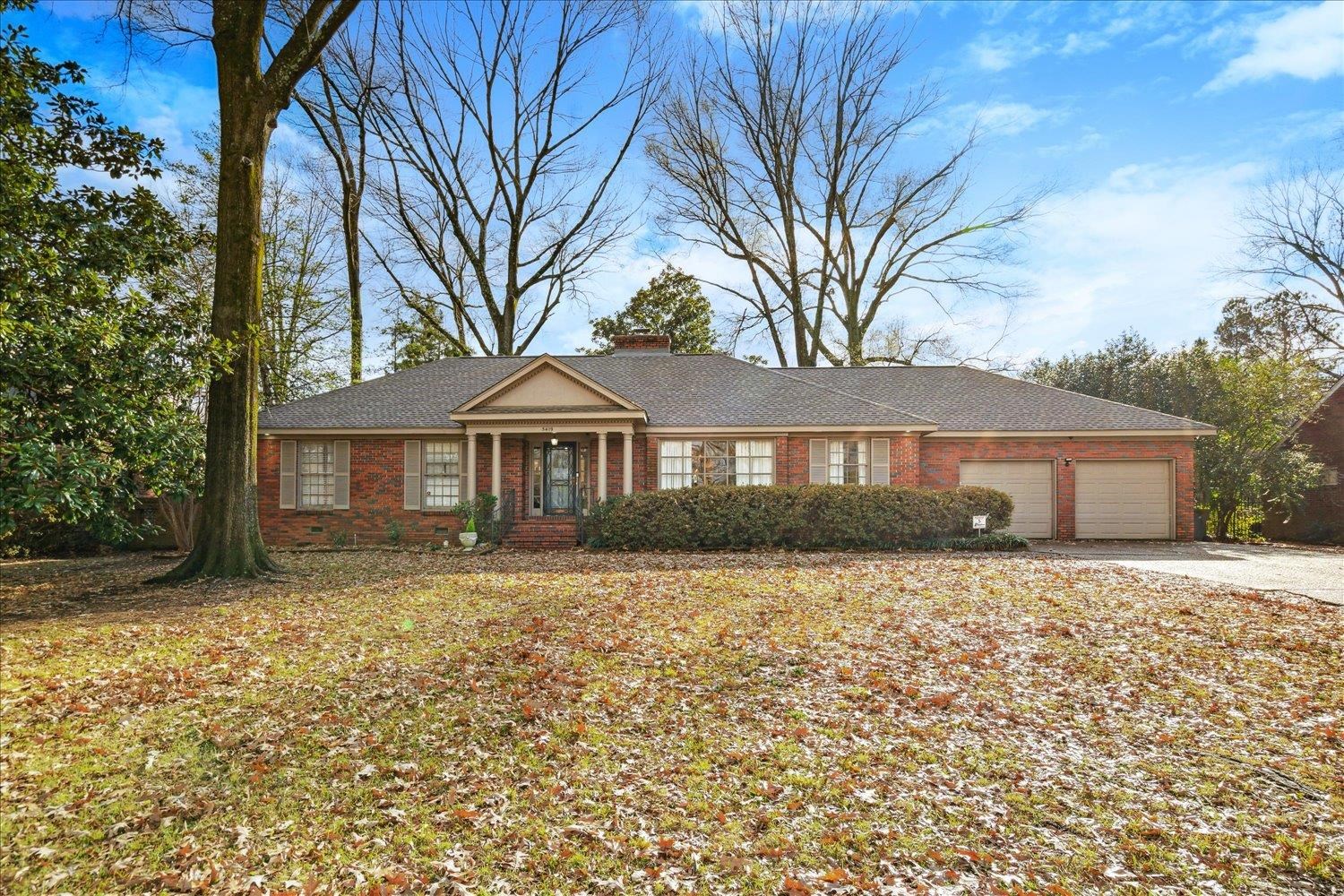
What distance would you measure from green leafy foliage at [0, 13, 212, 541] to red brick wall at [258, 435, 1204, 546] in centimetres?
719

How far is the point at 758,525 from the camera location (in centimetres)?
1420

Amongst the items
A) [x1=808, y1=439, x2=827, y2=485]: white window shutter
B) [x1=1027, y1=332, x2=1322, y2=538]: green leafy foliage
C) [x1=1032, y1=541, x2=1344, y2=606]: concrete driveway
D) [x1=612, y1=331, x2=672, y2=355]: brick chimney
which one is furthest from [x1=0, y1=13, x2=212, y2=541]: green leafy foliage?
[x1=1027, y1=332, x2=1322, y2=538]: green leafy foliage

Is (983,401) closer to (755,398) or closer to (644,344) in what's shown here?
(755,398)

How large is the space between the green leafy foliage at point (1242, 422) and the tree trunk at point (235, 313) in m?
22.4

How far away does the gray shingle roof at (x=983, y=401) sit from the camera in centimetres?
1694

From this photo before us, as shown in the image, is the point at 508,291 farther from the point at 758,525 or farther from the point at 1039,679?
the point at 1039,679

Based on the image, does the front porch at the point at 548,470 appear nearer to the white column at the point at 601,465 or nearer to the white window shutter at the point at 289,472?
the white column at the point at 601,465

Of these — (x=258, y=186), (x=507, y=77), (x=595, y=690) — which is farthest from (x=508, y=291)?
(x=595, y=690)

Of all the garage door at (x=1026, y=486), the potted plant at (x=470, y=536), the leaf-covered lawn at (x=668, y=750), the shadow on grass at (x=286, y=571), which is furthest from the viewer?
the garage door at (x=1026, y=486)

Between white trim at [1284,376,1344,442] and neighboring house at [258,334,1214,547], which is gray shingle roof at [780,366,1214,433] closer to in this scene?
neighboring house at [258,334,1214,547]

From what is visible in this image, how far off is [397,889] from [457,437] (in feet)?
48.1

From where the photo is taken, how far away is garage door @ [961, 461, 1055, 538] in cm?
1698

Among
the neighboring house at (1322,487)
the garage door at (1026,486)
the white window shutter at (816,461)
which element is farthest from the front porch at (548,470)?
the neighboring house at (1322,487)

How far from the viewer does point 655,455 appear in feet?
53.7
